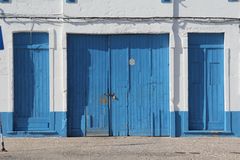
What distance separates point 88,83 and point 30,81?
1609 millimetres

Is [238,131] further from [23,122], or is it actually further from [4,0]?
[4,0]

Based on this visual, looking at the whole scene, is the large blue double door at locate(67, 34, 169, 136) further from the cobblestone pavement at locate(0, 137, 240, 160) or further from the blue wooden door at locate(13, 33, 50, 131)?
the blue wooden door at locate(13, 33, 50, 131)

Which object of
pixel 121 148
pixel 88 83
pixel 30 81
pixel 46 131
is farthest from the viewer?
pixel 88 83

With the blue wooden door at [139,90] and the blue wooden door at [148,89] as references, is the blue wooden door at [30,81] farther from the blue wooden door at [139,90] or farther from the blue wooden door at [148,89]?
the blue wooden door at [148,89]

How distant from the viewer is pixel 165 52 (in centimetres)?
1936

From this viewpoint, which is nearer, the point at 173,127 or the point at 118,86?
the point at 173,127

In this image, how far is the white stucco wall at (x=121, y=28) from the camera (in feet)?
62.7

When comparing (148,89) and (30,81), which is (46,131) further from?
(148,89)

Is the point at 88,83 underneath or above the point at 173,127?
above

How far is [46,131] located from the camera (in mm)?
19078

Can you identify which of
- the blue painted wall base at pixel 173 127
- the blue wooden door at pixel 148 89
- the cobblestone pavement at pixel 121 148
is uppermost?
the blue wooden door at pixel 148 89

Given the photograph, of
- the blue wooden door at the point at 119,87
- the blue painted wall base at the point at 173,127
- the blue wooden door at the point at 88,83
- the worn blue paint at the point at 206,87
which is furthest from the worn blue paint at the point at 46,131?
the worn blue paint at the point at 206,87

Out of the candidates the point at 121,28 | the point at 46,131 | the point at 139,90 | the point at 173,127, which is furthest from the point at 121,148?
the point at 121,28

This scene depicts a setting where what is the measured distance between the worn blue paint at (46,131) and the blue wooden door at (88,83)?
0.30m
